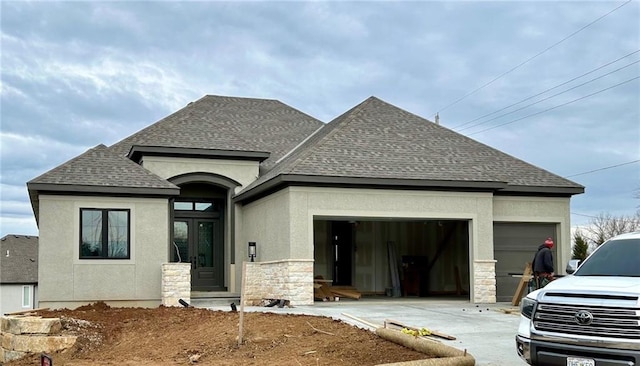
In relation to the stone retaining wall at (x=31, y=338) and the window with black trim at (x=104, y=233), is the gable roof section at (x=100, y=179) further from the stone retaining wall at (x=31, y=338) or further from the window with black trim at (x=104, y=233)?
the stone retaining wall at (x=31, y=338)

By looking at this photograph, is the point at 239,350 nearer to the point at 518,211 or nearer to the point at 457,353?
the point at 457,353

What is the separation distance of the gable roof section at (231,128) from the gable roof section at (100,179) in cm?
157

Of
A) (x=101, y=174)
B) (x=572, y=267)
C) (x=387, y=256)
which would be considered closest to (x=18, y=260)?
(x=101, y=174)

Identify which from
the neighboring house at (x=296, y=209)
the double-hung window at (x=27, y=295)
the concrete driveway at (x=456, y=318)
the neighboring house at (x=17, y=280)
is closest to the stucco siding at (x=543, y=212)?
the neighboring house at (x=296, y=209)

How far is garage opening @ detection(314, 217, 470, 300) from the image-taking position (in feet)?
79.9

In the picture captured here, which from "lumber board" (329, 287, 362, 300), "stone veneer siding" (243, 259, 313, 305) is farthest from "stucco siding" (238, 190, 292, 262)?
"lumber board" (329, 287, 362, 300)

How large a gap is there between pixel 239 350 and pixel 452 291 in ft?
47.8

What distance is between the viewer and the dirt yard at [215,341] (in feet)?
37.0

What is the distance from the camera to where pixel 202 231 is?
25.4 m

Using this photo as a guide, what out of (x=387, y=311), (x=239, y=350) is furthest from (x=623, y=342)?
(x=387, y=311)

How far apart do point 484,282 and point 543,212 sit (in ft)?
11.2

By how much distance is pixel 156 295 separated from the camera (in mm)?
20781

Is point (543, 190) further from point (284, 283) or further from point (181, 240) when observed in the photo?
point (181, 240)

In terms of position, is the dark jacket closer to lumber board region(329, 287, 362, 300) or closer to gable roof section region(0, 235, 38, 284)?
lumber board region(329, 287, 362, 300)
